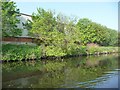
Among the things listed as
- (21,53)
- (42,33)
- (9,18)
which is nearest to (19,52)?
(21,53)

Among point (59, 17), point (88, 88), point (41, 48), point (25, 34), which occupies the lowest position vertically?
point (88, 88)

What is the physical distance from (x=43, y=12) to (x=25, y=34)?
4962mm

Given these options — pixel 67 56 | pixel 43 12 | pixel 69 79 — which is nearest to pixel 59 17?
pixel 43 12

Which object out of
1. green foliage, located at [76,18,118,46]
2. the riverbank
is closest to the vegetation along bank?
the riverbank

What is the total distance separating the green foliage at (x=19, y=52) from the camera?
26.0 metres

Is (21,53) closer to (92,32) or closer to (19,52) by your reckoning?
(19,52)

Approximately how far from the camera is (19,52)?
89.5ft

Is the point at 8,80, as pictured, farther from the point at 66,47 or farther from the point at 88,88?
the point at 66,47

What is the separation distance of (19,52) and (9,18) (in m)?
4.31

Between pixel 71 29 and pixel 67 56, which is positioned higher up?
pixel 71 29

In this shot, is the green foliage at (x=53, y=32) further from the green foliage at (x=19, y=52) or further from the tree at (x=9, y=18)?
the tree at (x=9, y=18)

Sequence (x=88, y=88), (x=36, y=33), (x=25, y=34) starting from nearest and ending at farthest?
(x=88, y=88)
(x=36, y=33)
(x=25, y=34)

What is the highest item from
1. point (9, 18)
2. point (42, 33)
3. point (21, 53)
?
point (9, 18)

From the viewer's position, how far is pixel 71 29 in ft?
111
